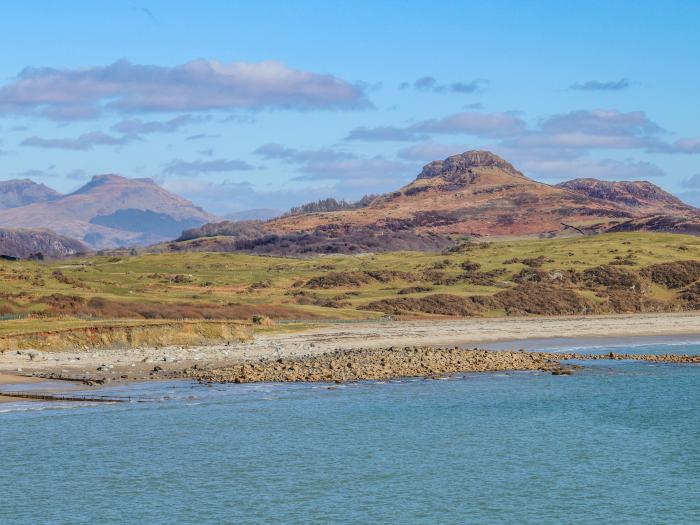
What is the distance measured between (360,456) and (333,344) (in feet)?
108

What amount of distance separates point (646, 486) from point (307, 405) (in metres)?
16.3

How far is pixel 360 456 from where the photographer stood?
33.2m

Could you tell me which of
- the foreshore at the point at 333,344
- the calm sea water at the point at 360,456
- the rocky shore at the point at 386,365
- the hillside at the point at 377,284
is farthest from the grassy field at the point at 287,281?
the calm sea water at the point at 360,456

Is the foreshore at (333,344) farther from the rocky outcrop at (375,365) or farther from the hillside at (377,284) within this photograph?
the hillside at (377,284)

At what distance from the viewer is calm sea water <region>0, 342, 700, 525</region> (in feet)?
87.4

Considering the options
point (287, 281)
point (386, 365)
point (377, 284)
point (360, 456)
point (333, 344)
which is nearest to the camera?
point (360, 456)

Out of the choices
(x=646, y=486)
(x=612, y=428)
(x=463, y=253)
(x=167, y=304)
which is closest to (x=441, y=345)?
(x=167, y=304)

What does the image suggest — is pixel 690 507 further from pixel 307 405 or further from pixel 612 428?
pixel 307 405

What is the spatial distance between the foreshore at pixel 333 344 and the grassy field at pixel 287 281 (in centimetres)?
687

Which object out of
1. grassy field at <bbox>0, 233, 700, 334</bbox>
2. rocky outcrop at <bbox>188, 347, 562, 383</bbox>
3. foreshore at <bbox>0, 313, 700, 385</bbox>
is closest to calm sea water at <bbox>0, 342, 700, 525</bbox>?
rocky outcrop at <bbox>188, 347, 562, 383</bbox>

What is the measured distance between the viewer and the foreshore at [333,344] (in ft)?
167

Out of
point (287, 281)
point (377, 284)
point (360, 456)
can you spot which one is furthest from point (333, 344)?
point (287, 281)

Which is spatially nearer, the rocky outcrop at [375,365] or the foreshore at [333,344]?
the rocky outcrop at [375,365]

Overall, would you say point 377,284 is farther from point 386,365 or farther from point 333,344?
point 386,365
